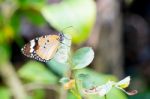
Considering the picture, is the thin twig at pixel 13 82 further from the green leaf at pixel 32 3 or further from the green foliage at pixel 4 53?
the green leaf at pixel 32 3

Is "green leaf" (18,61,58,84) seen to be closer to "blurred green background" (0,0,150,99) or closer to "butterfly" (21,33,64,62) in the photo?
"blurred green background" (0,0,150,99)

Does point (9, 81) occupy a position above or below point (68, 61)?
above

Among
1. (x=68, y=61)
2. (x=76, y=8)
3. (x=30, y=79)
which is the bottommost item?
(x=68, y=61)

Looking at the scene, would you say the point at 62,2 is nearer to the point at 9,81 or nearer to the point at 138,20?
the point at 9,81

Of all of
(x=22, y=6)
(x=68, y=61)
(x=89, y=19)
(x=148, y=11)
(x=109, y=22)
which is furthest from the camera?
(x=148, y=11)

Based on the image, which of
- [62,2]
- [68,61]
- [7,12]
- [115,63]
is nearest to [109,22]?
[115,63]

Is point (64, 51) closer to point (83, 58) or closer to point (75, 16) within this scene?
point (83, 58)

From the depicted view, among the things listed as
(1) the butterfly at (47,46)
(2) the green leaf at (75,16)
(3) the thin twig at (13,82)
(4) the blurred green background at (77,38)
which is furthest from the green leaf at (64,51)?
(3) the thin twig at (13,82)
